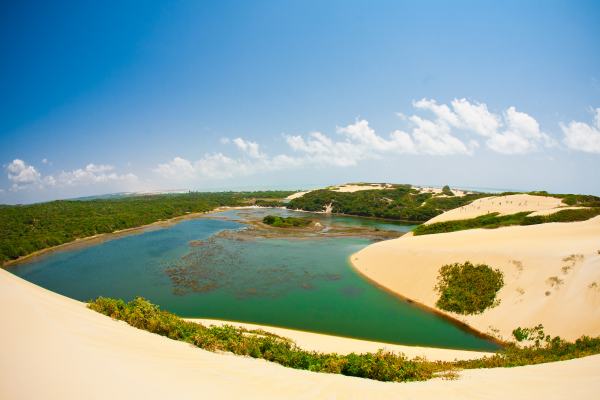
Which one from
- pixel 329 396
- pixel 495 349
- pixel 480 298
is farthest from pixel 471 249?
pixel 329 396

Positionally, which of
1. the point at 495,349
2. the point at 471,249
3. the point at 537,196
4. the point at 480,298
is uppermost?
the point at 537,196

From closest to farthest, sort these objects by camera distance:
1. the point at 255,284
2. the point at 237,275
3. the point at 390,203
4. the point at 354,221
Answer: the point at 255,284 → the point at 237,275 → the point at 354,221 → the point at 390,203

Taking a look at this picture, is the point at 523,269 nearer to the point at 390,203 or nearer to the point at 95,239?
the point at 95,239

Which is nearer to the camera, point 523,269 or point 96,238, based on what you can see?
point 523,269

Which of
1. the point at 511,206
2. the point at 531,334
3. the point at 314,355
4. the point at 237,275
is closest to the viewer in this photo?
the point at 314,355

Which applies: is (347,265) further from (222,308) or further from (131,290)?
(131,290)

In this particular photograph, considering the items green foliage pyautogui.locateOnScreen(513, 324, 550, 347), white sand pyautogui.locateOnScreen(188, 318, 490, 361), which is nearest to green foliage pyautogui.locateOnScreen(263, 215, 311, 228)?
white sand pyautogui.locateOnScreen(188, 318, 490, 361)

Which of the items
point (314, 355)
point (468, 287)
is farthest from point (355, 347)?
point (468, 287)
